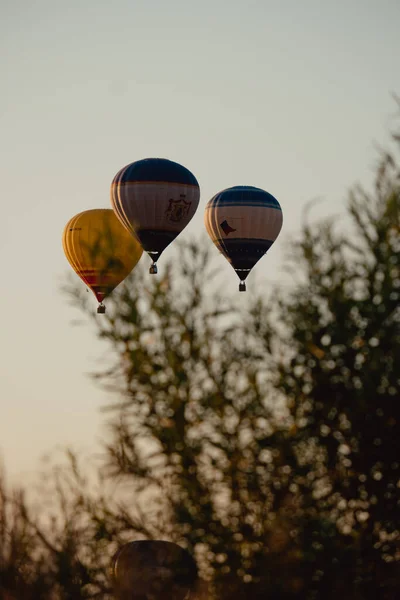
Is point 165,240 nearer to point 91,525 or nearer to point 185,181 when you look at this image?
point 185,181

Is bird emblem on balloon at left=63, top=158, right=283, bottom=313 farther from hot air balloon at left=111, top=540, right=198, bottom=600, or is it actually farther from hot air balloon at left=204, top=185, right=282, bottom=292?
hot air balloon at left=111, top=540, right=198, bottom=600

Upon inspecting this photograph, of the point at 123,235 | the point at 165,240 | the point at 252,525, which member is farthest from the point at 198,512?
the point at 123,235

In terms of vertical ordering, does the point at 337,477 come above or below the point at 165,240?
below

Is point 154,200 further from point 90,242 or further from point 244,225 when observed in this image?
point 244,225

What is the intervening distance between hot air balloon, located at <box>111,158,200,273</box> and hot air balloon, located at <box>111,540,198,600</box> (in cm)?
1996

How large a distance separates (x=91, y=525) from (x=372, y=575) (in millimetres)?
3723

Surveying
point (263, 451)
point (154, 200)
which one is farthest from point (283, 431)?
point (154, 200)

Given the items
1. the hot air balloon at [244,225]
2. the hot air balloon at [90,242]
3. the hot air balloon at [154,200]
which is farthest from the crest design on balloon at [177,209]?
the hot air balloon at [244,225]

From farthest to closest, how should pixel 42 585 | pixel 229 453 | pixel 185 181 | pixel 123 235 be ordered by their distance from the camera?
pixel 123 235, pixel 185 181, pixel 229 453, pixel 42 585

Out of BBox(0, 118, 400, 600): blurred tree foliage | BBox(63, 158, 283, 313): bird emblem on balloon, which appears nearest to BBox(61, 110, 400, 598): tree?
BBox(0, 118, 400, 600): blurred tree foliage

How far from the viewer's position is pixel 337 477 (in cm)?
1894

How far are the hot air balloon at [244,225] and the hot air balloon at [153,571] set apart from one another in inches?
870

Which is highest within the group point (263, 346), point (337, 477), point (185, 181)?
point (185, 181)

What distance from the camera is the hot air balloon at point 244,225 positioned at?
40.4 m
